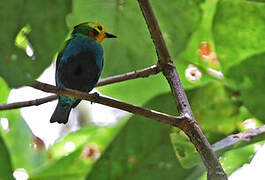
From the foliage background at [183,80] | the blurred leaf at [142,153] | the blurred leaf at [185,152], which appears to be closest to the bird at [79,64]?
the foliage background at [183,80]

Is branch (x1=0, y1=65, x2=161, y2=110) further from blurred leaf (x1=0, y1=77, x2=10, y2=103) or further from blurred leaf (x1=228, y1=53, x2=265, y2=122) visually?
blurred leaf (x1=228, y1=53, x2=265, y2=122)

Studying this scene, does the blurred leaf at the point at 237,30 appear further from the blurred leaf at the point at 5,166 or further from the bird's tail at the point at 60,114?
the bird's tail at the point at 60,114

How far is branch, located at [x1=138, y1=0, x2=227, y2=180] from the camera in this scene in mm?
1596

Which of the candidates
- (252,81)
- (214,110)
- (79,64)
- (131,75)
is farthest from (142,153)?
(79,64)

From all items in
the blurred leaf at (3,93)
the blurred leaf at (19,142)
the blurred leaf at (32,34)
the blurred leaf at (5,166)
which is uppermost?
the blurred leaf at (32,34)

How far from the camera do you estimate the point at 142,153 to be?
2.62 m

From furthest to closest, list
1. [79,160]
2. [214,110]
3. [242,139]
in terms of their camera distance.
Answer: [79,160], [214,110], [242,139]

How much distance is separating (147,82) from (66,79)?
801mm

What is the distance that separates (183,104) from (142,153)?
87 centimetres

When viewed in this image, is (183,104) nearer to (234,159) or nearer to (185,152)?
(185,152)

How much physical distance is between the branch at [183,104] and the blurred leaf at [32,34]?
0.30m

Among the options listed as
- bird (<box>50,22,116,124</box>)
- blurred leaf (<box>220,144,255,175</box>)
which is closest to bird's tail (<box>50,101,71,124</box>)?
bird (<box>50,22,116,124</box>)

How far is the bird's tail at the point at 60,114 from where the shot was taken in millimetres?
3531

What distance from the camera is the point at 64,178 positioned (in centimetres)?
292
